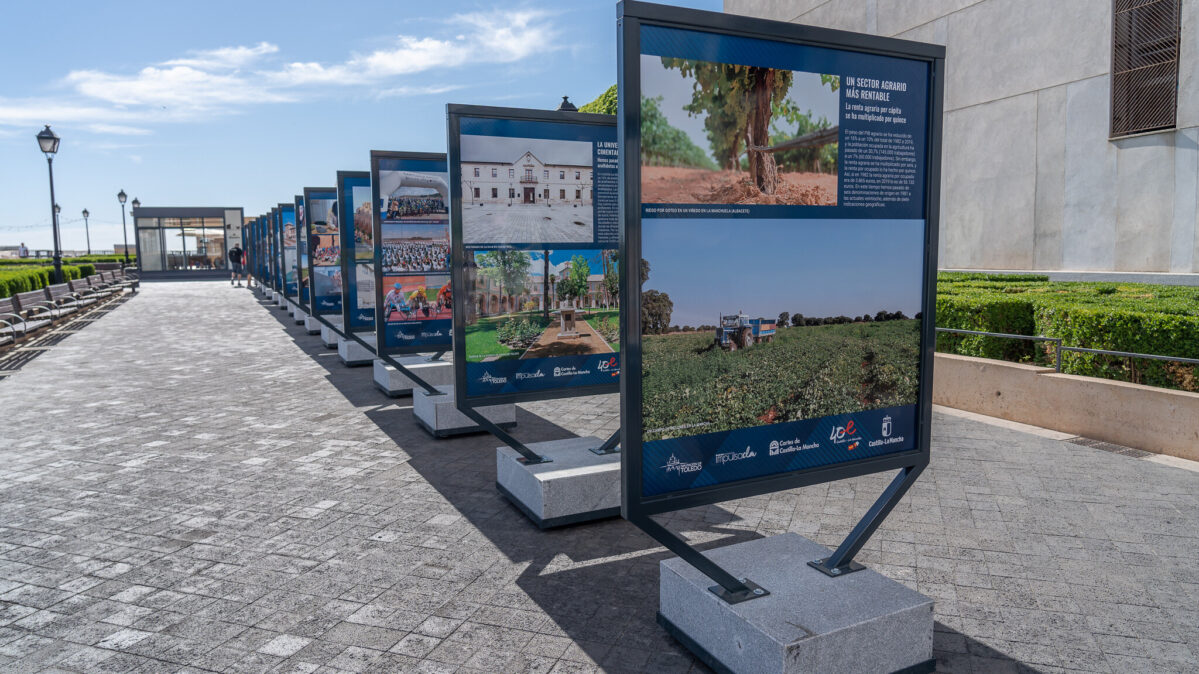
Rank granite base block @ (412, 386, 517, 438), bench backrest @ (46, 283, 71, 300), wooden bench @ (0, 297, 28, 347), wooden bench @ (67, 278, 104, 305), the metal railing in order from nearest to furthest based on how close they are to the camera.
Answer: the metal railing < granite base block @ (412, 386, 517, 438) < wooden bench @ (0, 297, 28, 347) < bench backrest @ (46, 283, 71, 300) < wooden bench @ (67, 278, 104, 305)

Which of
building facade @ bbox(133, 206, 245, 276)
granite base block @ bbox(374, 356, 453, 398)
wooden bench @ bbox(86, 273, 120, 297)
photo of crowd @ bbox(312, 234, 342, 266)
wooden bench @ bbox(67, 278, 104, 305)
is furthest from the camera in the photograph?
building facade @ bbox(133, 206, 245, 276)

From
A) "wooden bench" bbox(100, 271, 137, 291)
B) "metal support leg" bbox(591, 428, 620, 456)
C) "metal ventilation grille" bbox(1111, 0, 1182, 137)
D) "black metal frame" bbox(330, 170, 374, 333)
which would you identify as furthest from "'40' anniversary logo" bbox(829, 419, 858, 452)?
"wooden bench" bbox(100, 271, 137, 291)

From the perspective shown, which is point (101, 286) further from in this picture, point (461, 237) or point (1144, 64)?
point (1144, 64)

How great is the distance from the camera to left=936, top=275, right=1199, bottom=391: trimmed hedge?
23.9 ft

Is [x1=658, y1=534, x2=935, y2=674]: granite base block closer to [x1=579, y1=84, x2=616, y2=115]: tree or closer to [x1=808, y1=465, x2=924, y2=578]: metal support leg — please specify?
[x1=808, y1=465, x2=924, y2=578]: metal support leg

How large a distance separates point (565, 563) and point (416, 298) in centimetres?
493

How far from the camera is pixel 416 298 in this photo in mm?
9062

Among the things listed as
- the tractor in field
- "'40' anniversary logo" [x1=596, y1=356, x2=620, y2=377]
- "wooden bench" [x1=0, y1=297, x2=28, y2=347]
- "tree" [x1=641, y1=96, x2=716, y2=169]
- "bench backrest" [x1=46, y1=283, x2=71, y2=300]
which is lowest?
"wooden bench" [x1=0, y1=297, x2=28, y2=347]

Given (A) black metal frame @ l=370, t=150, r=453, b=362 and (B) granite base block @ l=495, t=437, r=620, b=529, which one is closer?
(B) granite base block @ l=495, t=437, r=620, b=529

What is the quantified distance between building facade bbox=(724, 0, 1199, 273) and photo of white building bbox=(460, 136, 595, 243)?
12.6 meters

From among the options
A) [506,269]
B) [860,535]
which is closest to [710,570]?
[860,535]

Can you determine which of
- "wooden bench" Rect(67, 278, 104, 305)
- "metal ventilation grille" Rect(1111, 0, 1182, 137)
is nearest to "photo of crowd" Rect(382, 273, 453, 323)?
"metal ventilation grille" Rect(1111, 0, 1182, 137)

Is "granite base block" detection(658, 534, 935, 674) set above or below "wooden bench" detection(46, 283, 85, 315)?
below

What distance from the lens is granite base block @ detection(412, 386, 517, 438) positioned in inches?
322
